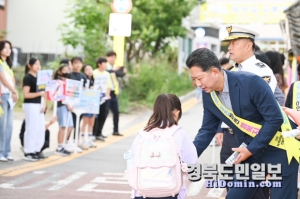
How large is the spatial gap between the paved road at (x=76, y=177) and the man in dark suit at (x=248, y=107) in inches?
146

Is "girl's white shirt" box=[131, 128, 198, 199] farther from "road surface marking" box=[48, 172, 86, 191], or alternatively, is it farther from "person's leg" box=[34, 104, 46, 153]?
"person's leg" box=[34, 104, 46, 153]

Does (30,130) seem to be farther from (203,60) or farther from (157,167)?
(203,60)

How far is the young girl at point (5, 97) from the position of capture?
11.4 m

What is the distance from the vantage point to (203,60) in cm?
502

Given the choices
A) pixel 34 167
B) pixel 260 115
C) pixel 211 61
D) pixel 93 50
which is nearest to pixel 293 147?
pixel 260 115

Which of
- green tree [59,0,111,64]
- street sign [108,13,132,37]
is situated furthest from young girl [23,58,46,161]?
green tree [59,0,111,64]

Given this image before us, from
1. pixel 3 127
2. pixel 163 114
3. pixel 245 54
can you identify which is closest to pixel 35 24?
pixel 3 127

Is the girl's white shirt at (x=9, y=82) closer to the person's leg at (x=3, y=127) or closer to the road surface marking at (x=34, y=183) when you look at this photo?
the person's leg at (x=3, y=127)

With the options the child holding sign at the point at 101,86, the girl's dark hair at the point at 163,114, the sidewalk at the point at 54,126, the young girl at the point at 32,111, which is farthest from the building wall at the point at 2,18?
the girl's dark hair at the point at 163,114

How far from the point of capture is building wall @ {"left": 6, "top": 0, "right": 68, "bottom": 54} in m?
25.6

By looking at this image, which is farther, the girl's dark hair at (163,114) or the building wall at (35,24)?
the building wall at (35,24)

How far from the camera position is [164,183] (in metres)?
5.28

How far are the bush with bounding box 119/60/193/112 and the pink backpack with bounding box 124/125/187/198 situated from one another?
15.3 metres

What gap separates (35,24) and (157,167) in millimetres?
21534
